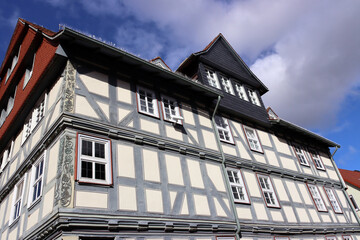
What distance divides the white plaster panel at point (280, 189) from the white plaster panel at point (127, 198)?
8.88m

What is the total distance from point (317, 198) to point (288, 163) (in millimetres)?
2883

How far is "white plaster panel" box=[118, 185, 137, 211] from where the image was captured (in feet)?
28.1

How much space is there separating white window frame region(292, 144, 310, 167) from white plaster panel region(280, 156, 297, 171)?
99 cm

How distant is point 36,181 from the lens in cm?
949

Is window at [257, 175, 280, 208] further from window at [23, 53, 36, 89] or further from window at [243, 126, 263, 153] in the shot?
window at [23, 53, 36, 89]

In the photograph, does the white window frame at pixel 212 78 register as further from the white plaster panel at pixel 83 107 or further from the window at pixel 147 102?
the white plaster panel at pixel 83 107

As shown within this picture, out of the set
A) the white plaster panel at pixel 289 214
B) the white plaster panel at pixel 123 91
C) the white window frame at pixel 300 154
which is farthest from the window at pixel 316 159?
the white plaster panel at pixel 123 91

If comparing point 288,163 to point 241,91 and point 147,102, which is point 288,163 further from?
point 147,102

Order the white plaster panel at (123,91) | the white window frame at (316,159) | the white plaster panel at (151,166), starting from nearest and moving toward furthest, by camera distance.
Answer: the white plaster panel at (151,166)
the white plaster panel at (123,91)
the white window frame at (316,159)

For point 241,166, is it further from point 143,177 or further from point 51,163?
point 51,163

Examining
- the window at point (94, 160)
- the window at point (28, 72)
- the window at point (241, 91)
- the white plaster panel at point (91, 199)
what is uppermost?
the window at point (241, 91)

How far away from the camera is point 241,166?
13.8m

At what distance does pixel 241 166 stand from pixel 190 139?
3261mm

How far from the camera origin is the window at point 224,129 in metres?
14.5
